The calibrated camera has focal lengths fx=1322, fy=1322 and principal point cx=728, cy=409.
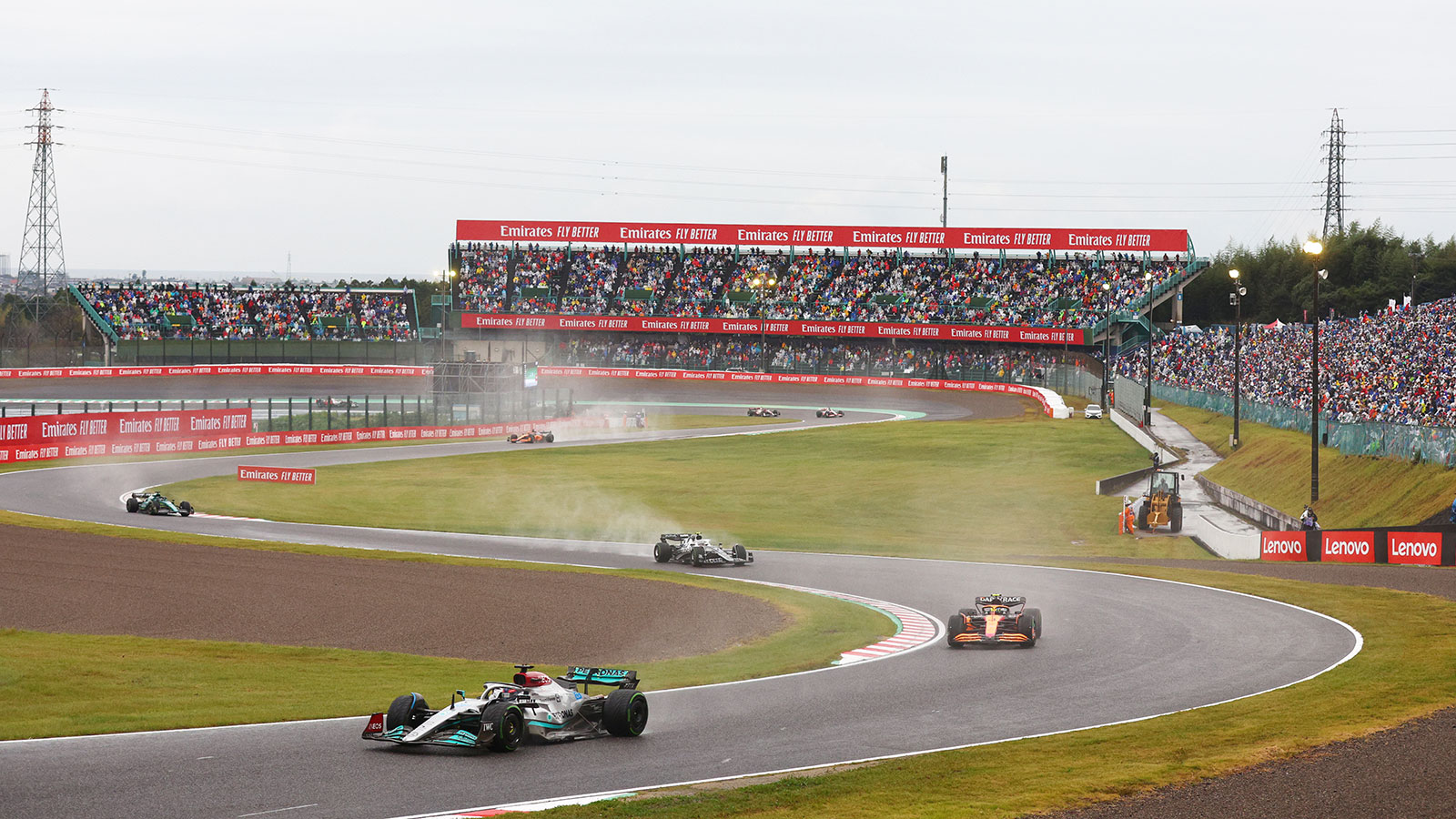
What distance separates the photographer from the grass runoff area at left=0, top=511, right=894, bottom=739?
16.4 m

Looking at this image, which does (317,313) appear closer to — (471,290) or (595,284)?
(471,290)

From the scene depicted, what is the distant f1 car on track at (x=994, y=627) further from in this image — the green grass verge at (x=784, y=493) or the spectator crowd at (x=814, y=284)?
the spectator crowd at (x=814, y=284)

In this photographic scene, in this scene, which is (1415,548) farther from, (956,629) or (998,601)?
(956,629)

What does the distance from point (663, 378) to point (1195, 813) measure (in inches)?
3707

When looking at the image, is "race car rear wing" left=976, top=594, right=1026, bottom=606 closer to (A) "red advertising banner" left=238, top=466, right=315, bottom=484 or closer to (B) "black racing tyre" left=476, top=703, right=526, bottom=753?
(B) "black racing tyre" left=476, top=703, right=526, bottom=753

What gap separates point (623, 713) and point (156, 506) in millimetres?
31721

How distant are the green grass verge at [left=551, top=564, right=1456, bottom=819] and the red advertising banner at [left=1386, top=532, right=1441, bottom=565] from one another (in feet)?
43.0

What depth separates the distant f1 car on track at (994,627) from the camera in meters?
23.4

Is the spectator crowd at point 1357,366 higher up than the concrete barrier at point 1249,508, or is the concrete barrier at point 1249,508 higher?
the spectator crowd at point 1357,366

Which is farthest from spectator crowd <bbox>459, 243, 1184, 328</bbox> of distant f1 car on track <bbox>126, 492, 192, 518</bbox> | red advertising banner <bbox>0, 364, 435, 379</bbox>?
distant f1 car on track <bbox>126, 492, 192, 518</bbox>

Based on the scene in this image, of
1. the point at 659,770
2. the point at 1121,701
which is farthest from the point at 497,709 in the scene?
the point at 1121,701

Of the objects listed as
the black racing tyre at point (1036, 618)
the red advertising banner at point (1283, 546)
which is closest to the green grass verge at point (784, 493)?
the red advertising banner at point (1283, 546)

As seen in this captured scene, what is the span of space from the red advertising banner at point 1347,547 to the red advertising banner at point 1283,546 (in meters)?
0.54

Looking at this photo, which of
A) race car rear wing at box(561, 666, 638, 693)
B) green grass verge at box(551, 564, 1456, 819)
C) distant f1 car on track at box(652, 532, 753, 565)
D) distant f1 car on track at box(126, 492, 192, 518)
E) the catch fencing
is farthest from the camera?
distant f1 car on track at box(126, 492, 192, 518)
